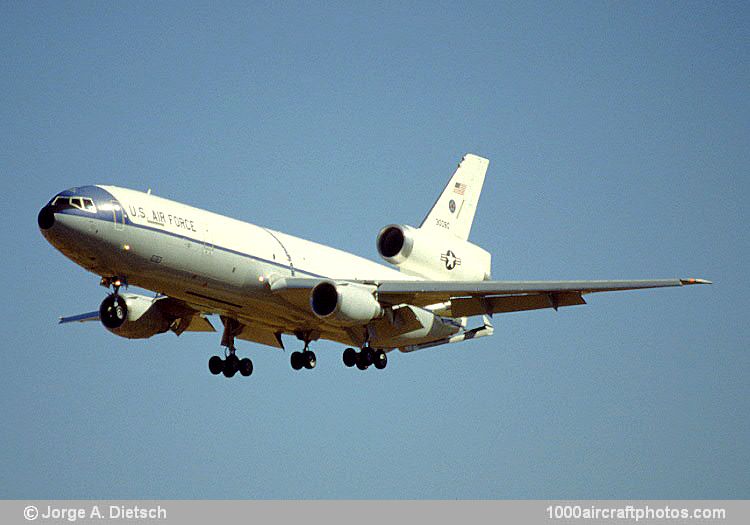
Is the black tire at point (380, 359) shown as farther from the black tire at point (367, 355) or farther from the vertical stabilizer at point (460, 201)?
the vertical stabilizer at point (460, 201)

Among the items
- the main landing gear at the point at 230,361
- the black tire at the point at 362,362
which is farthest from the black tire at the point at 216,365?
the black tire at the point at 362,362

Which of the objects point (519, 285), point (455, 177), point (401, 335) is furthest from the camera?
point (455, 177)

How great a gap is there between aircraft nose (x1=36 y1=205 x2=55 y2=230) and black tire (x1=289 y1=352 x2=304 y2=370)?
13.1 metres

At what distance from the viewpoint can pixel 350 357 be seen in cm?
5416

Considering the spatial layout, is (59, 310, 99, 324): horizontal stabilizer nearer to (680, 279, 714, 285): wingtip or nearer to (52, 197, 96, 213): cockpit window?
(52, 197, 96, 213): cockpit window

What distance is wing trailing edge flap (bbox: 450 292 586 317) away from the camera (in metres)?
50.4

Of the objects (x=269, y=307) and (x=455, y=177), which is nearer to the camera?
(x=269, y=307)

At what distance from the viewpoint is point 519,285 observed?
49.3m

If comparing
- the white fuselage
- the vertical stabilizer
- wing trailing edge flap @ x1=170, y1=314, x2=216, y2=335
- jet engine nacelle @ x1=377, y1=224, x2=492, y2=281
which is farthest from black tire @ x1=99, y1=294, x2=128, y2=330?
the vertical stabilizer

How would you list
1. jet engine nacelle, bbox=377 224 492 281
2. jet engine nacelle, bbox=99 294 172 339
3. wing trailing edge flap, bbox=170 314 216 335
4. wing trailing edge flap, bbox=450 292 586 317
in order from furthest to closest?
jet engine nacelle, bbox=377 224 492 281 → wing trailing edge flap, bbox=170 314 216 335 → jet engine nacelle, bbox=99 294 172 339 → wing trailing edge flap, bbox=450 292 586 317

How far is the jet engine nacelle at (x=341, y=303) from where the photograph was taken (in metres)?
48.6

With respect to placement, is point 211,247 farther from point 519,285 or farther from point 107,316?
point 519,285

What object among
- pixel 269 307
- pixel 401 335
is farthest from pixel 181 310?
pixel 401 335

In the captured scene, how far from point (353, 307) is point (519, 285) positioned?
603cm
